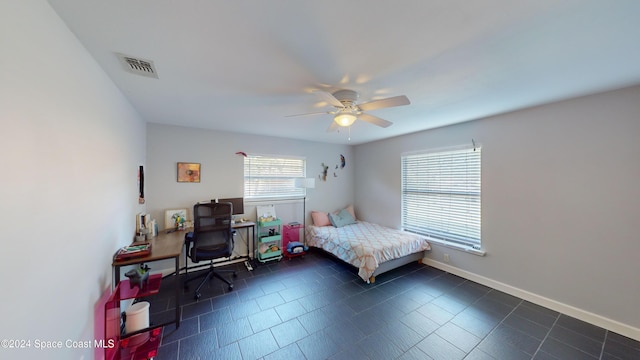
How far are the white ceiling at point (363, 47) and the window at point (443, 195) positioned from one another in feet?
4.01

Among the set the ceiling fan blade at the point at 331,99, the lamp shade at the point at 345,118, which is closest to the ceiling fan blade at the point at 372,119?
the lamp shade at the point at 345,118

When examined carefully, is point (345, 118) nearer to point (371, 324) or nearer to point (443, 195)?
point (371, 324)

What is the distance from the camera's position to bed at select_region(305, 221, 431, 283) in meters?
3.16

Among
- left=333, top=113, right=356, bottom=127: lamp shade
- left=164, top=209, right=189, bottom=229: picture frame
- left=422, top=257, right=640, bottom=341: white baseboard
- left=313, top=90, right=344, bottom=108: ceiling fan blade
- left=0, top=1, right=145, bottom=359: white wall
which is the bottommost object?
left=422, top=257, right=640, bottom=341: white baseboard

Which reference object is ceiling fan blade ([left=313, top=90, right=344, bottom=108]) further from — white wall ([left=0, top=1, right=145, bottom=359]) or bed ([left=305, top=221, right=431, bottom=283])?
bed ([left=305, top=221, right=431, bottom=283])

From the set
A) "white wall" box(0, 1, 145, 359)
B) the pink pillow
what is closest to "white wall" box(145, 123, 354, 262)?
the pink pillow

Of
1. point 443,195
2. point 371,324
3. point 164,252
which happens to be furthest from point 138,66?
point 443,195

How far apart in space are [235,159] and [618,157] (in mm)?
4898

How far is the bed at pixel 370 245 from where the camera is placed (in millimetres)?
3158

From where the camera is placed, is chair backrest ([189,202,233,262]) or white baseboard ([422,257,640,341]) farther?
chair backrest ([189,202,233,262])

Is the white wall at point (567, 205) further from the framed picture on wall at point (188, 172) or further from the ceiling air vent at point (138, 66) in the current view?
the framed picture on wall at point (188, 172)

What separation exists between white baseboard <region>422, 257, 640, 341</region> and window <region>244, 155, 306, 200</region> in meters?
3.20

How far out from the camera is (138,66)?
1.67m

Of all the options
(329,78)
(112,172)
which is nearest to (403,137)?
(329,78)
